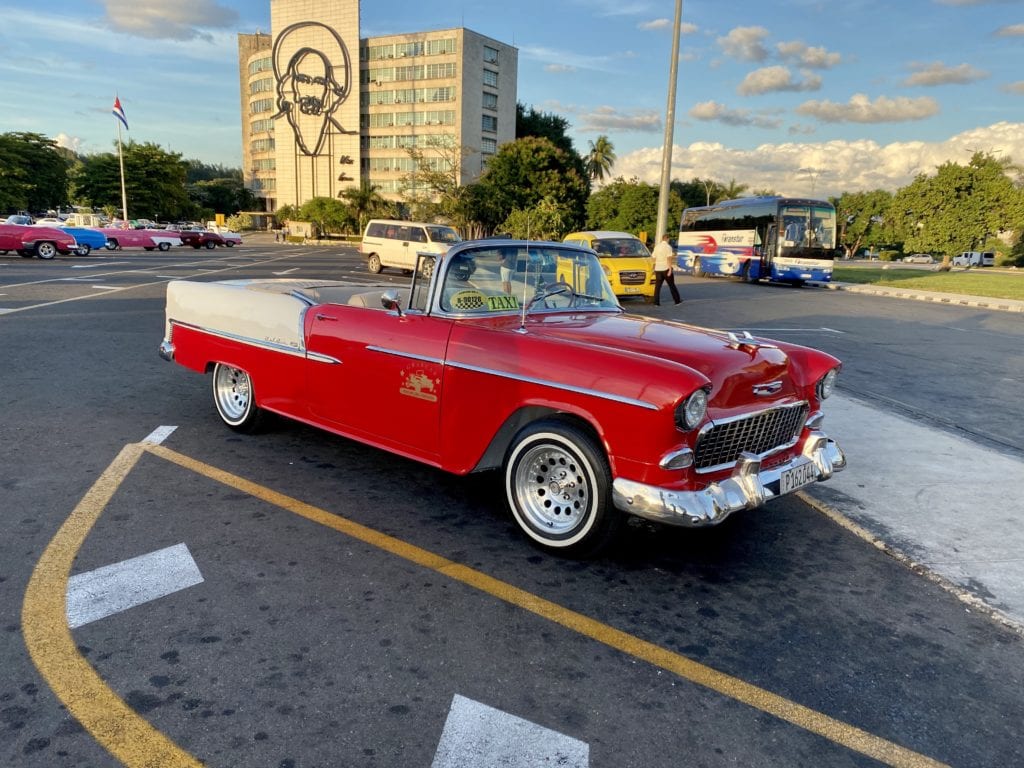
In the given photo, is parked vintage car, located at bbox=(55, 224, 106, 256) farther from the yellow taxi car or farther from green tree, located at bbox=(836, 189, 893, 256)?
green tree, located at bbox=(836, 189, 893, 256)

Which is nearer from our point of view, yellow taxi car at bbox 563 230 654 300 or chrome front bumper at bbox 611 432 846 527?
chrome front bumper at bbox 611 432 846 527

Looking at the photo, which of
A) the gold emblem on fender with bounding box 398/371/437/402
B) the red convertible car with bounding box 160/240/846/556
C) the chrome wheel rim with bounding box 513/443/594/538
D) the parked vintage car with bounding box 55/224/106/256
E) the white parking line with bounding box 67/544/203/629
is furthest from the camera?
the parked vintage car with bounding box 55/224/106/256

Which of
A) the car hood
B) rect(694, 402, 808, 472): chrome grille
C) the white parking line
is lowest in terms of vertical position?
the white parking line

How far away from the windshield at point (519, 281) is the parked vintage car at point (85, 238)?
94.3ft

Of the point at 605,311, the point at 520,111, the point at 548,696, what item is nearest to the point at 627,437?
the point at 548,696

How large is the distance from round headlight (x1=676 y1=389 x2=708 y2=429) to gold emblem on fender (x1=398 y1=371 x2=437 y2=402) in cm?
149

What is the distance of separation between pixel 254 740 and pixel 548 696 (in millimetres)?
1015

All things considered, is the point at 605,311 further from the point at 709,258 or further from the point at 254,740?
the point at 709,258

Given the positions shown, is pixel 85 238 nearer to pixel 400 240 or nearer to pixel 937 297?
pixel 400 240

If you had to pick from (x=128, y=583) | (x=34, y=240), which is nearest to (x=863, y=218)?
(x=34, y=240)

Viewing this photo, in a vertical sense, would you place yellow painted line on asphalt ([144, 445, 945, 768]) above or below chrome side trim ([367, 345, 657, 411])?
below

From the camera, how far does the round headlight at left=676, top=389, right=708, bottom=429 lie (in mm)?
3184

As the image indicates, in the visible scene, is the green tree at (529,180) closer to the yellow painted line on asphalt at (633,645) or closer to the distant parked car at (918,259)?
the distant parked car at (918,259)

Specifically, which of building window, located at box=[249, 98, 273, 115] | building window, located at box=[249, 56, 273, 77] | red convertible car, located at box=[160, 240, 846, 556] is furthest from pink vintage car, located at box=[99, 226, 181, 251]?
building window, located at box=[249, 98, 273, 115]
